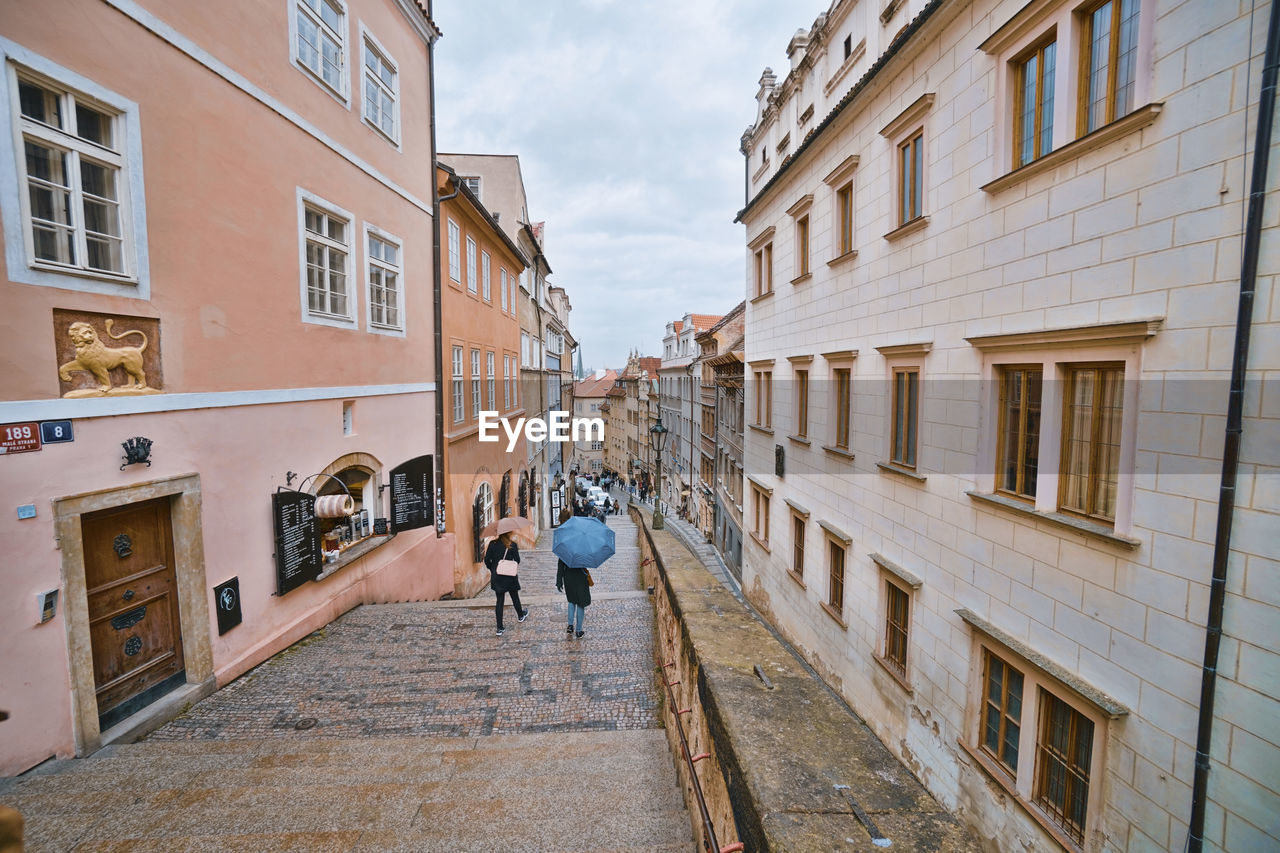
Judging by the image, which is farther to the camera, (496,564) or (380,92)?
(380,92)

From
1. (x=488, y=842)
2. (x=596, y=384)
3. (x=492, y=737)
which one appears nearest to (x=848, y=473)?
(x=492, y=737)

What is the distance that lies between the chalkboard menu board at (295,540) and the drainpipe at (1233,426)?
926cm

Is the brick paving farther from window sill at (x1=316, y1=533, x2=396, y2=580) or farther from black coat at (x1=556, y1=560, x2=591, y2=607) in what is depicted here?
window sill at (x1=316, y1=533, x2=396, y2=580)

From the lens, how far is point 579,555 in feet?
26.2

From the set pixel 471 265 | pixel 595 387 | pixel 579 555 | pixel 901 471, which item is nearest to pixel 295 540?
pixel 579 555

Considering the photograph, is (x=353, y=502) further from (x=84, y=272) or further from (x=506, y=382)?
(x=506, y=382)

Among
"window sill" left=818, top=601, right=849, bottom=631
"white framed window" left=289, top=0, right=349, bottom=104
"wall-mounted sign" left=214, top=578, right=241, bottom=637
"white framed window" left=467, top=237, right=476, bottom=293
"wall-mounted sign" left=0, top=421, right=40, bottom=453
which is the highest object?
"white framed window" left=289, top=0, right=349, bottom=104

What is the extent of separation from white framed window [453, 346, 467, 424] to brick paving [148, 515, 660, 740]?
5600 millimetres

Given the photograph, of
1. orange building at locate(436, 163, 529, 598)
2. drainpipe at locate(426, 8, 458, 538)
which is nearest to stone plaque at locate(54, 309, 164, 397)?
drainpipe at locate(426, 8, 458, 538)

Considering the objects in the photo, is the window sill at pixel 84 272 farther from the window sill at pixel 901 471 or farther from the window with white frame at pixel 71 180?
the window sill at pixel 901 471

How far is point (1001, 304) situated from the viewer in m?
5.48

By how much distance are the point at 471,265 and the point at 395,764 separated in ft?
43.9

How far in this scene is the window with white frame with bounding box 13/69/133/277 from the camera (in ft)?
15.1

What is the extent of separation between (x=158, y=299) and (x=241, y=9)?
13.2 feet
